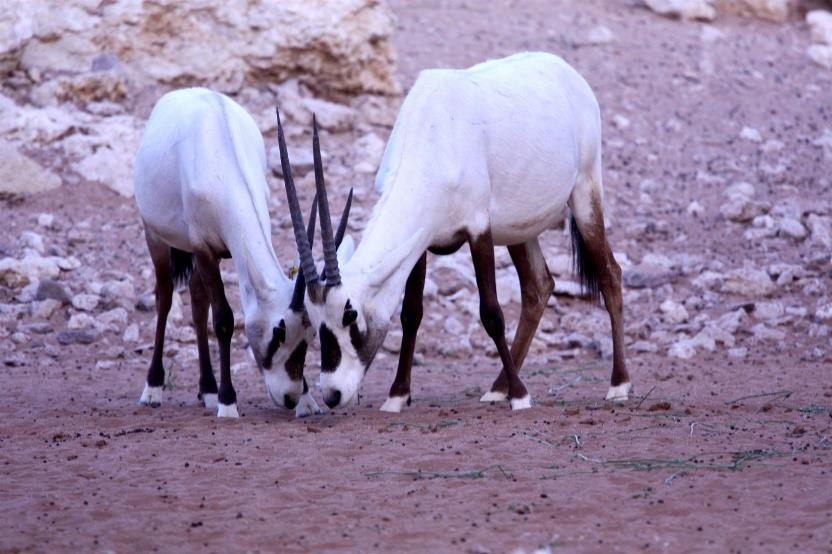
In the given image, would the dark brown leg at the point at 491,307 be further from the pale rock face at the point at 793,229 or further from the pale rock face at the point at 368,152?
the pale rock face at the point at 368,152

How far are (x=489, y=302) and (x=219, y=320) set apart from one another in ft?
Result: 4.75

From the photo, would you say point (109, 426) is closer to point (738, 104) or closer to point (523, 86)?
point (523, 86)

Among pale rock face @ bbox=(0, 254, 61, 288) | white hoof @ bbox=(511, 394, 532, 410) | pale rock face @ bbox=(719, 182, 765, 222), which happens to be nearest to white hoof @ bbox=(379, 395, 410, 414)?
white hoof @ bbox=(511, 394, 532, 410)

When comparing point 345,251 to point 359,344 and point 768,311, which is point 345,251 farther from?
point 768,311

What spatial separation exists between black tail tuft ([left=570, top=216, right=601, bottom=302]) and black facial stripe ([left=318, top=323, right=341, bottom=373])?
2.02 m

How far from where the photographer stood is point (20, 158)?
35.3 ft

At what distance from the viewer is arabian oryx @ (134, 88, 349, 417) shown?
6.57 metres

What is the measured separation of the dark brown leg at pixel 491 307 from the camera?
6648 mm

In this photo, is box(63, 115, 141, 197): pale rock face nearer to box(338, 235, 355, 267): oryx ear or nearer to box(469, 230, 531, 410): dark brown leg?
box(338, 235, 355, 267): oryx ear

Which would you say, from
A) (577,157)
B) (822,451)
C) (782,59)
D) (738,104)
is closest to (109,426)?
(577,157)

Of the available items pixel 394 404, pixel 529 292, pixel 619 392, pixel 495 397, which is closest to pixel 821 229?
pixel 529 292

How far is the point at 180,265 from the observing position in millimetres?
7969

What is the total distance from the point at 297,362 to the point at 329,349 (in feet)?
1.70

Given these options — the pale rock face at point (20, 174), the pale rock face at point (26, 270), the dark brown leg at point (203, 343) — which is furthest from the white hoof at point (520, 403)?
the pale rock face at point (20, 174)
